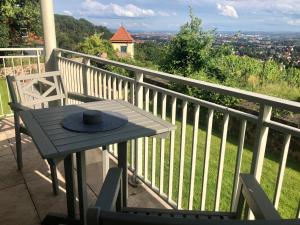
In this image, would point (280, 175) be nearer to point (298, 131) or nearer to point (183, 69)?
point (298, 131)

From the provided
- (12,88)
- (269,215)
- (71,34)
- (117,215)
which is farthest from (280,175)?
(71,34)

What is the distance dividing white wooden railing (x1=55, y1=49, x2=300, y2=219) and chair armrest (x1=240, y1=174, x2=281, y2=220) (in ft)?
1.45

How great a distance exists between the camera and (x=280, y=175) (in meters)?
1.61

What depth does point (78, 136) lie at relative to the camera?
68.9 inches

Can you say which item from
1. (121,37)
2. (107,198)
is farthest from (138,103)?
(121,37)

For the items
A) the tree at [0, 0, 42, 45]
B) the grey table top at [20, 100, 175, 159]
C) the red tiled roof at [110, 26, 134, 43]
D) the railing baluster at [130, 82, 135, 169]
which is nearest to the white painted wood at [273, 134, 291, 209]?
the grey table top at [20, 100, 175, 159]

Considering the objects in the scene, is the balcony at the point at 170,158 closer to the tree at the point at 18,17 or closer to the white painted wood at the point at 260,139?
the white painted wood at the point at 260,139

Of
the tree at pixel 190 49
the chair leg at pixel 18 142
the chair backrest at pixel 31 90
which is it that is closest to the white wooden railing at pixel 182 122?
the chair backrest at pixel 31 90

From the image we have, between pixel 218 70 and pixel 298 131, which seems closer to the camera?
pixel 298 131

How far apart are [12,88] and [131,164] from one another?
4.92 feet

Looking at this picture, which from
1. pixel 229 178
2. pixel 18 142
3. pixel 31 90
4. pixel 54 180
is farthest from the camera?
pixel 229 178

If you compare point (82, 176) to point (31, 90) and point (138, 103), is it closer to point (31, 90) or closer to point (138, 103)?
point (138, 103)

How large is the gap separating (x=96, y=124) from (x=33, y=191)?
139 cm

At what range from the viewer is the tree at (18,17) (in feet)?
66.0
